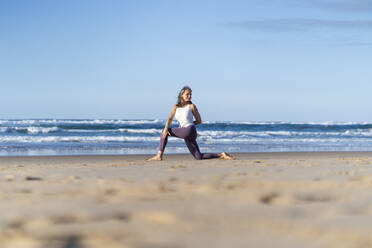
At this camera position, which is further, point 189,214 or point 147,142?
point 147,142

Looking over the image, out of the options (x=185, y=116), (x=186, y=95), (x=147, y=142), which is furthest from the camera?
(x=147, y=142)

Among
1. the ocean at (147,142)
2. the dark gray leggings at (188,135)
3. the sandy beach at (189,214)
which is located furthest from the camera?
the ocean at (147,142)

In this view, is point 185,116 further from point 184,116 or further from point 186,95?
point 186,95

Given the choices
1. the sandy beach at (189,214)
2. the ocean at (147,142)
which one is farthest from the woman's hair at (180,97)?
the ocean at (147,142)

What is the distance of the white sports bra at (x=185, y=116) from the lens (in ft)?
28.9

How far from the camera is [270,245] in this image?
2180 mm

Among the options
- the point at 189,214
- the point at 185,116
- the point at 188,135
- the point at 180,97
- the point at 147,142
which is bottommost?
the point at 147,142

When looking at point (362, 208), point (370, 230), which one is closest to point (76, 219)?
point (370, 230)

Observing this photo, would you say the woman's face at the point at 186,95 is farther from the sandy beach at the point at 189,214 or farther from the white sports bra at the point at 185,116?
the sandy beach at the point at 189,214

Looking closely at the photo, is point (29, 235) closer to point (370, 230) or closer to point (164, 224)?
point (164, 224)

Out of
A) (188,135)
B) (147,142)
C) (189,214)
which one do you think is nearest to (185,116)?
(188,135)

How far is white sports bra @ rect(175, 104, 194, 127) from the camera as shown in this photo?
8.80 meters

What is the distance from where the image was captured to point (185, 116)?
8844 mm

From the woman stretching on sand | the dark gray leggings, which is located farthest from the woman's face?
the dark gray leggings
